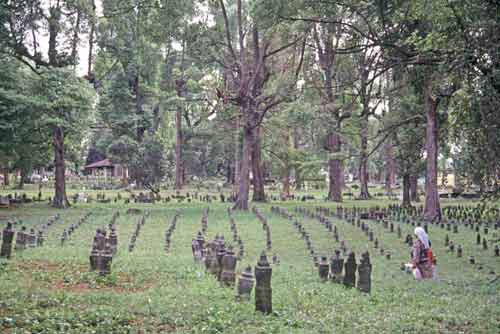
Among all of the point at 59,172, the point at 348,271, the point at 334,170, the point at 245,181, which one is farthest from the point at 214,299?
the point at 334,170

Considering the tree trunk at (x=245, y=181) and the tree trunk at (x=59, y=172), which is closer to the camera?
the tree trunk at (x=245, y=181)

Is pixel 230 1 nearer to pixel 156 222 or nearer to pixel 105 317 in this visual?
pixel 156 222

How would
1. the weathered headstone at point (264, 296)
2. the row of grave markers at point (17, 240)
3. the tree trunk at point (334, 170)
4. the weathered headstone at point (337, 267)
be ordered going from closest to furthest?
the weathered headstone at point (264, 296) → the weathered headstone at point (337, 267) → the row of grave markers at point (17, 240) → the tree trunk at point (334, 170)

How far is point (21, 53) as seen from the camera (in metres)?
29.2

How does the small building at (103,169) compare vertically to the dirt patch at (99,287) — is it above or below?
above

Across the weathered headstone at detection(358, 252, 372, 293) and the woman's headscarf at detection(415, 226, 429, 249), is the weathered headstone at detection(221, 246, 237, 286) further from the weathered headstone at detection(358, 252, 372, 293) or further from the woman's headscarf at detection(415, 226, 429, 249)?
the woman's headscarf at detection(415, 226, 429, 249)

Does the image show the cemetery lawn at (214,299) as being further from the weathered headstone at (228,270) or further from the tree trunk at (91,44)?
the tree trunk at (91,44)

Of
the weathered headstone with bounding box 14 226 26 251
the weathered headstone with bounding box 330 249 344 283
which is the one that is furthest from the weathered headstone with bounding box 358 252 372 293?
the weathered headstone with bounding box 14 226 26 251

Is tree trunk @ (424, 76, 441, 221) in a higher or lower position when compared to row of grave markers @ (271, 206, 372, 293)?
higher

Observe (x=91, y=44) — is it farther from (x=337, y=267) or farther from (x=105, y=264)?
(x=337, y=267)

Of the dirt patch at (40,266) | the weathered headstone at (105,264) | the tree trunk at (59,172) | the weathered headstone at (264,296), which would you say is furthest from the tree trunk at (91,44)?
the weathered headstone at (264,296)

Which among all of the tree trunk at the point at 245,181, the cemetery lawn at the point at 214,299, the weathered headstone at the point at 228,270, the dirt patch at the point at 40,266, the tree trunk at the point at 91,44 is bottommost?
the cemetery lawn at the point at 214,299

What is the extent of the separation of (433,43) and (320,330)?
24.1 ft

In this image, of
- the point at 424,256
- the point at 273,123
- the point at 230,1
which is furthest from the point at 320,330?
the point at 230,1
